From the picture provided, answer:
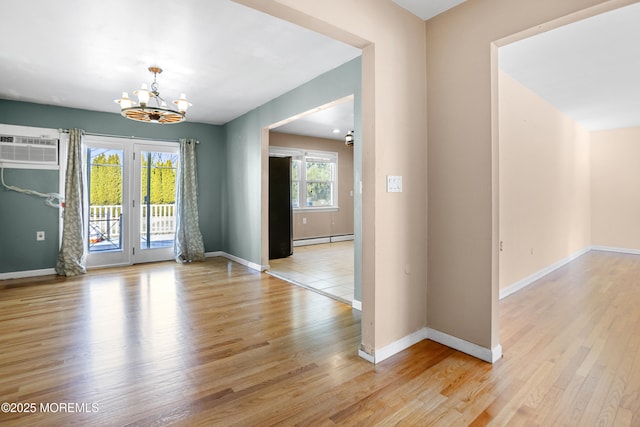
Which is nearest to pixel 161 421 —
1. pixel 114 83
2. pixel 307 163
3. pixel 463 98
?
pixel 463 98

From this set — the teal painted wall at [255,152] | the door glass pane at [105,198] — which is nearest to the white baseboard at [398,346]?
the teal painted wall at [255,152]

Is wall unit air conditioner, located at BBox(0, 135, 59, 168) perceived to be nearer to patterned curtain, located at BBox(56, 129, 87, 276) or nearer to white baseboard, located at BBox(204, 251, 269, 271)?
patterned curtain, located at BBox(56, 129, 87, 276)

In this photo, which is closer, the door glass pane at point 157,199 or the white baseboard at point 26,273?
the white baseboard at point 26,273

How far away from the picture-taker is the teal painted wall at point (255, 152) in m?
3.53

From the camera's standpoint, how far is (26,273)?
Answer: 493cm

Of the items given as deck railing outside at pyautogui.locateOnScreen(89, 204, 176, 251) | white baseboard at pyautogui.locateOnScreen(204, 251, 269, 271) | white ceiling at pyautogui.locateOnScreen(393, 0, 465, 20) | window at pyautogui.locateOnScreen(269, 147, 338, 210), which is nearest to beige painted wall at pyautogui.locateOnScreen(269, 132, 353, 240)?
window at pyautogui.locateOnScreen(269, 147, 338, 210)

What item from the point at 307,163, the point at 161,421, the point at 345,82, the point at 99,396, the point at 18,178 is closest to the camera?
the point at 161,421

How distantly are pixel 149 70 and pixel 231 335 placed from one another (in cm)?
304

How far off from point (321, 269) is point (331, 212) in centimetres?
330

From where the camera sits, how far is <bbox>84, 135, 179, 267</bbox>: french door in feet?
18.0

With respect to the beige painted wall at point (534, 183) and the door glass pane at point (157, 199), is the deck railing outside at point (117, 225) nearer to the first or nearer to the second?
the door glass pane at point (157, 199)

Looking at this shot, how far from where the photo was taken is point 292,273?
201 inches

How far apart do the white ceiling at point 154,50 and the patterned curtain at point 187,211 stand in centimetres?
160

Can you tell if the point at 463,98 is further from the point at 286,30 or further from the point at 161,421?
the point at 161,421
